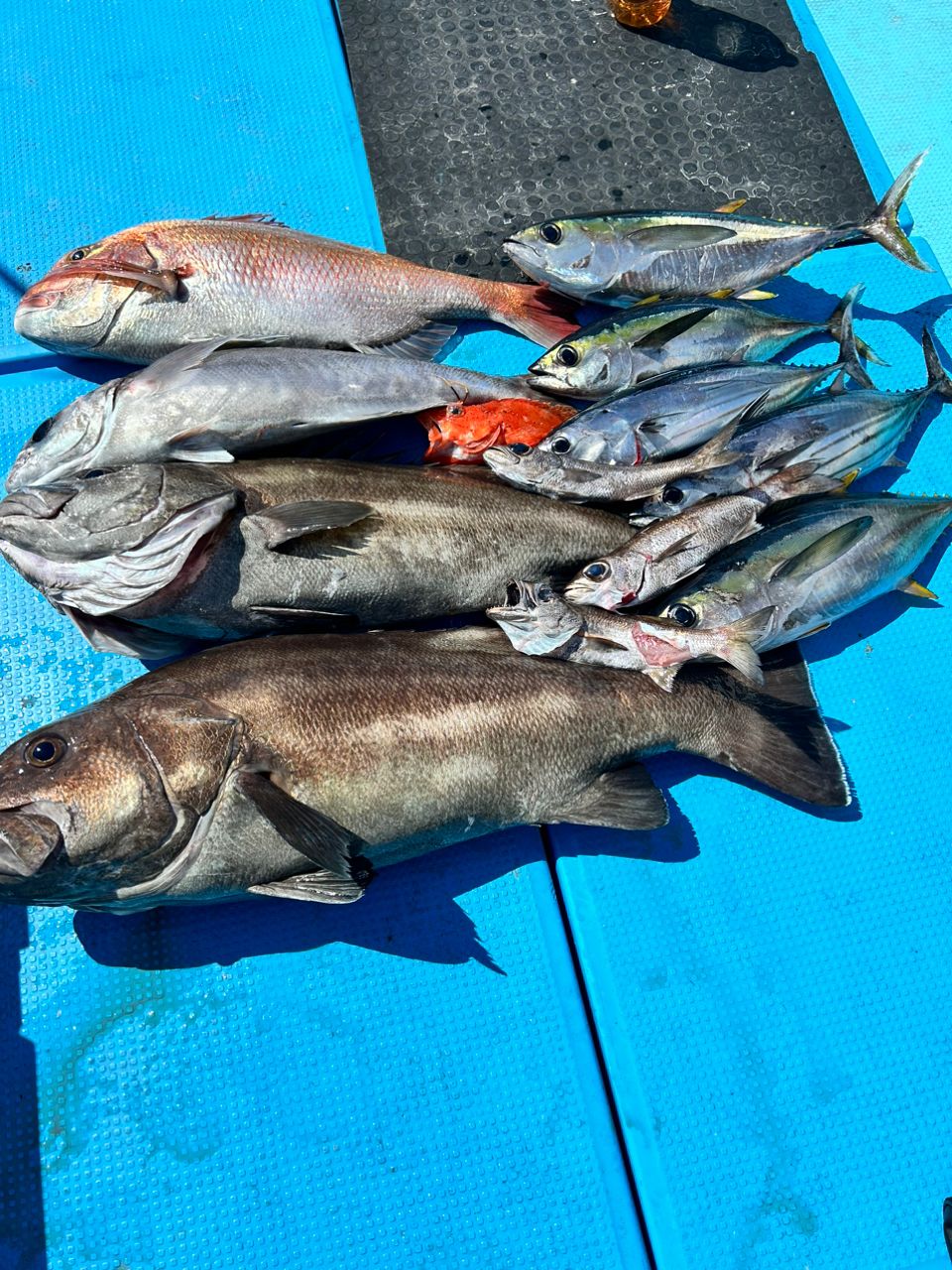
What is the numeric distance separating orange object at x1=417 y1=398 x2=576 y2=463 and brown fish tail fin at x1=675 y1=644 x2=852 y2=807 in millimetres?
1021

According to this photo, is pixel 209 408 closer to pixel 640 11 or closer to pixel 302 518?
pixel 302 518

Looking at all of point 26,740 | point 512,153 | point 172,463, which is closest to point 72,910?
point 26,740

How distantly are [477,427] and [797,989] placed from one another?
2.19 meters

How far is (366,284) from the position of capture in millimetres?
3400

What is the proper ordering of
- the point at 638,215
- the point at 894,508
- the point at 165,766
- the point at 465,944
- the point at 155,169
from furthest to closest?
1. the point at 155,169
2. the point at 638,215
3. the point at 894,508
4. the point at 465,944
5. the point at 165,766

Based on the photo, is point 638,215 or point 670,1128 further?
point 638,215

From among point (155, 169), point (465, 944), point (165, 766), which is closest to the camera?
point (165, 766)

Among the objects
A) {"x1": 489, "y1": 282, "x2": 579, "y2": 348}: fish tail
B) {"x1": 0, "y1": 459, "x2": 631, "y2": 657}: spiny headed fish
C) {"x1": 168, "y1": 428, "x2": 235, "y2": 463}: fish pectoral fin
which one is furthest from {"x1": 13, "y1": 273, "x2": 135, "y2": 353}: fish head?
{"x1": 489, "y1": 282, "x2": 579, "y2": 348}: fish tail

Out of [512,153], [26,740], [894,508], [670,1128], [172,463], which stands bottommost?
[670,1128]

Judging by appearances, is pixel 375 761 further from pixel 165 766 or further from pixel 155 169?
pixel 155 169

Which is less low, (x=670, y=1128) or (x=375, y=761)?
(x=375, y=761)

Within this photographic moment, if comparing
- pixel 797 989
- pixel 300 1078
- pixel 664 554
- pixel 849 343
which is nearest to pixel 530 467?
pixel 664 554

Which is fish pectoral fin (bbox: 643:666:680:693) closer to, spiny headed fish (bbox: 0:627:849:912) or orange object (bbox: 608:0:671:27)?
spiny headed fish (bbox: 0:627:849:912)

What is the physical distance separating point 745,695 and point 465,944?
125 centimetres
